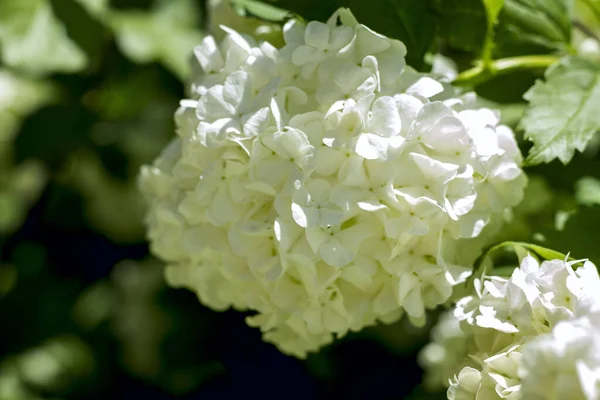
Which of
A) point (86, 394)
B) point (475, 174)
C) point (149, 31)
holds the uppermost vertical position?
point (475, 174)

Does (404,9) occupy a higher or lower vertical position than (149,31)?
higher

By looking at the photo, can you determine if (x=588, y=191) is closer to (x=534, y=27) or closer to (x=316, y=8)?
(x=534, y=27)

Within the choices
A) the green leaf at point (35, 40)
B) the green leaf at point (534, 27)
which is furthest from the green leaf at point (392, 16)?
the green leaf at point (35, 40)

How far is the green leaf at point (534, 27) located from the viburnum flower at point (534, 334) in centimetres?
36

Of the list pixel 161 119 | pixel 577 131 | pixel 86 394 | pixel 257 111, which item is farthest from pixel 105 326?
pixel 577 131

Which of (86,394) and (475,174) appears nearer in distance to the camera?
(475,174)

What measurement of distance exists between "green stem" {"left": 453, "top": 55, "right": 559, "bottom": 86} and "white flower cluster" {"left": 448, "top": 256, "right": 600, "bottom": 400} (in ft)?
0.91

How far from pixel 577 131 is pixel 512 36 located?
0.21m

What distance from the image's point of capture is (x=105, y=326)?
74.0 inches

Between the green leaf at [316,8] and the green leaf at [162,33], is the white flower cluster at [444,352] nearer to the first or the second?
the green leaf at [316,8]

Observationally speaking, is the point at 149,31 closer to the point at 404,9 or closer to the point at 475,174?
the point at 404,9

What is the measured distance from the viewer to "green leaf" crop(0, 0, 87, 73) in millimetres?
1334

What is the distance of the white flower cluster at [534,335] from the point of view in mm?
634

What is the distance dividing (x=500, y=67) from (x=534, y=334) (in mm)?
399
